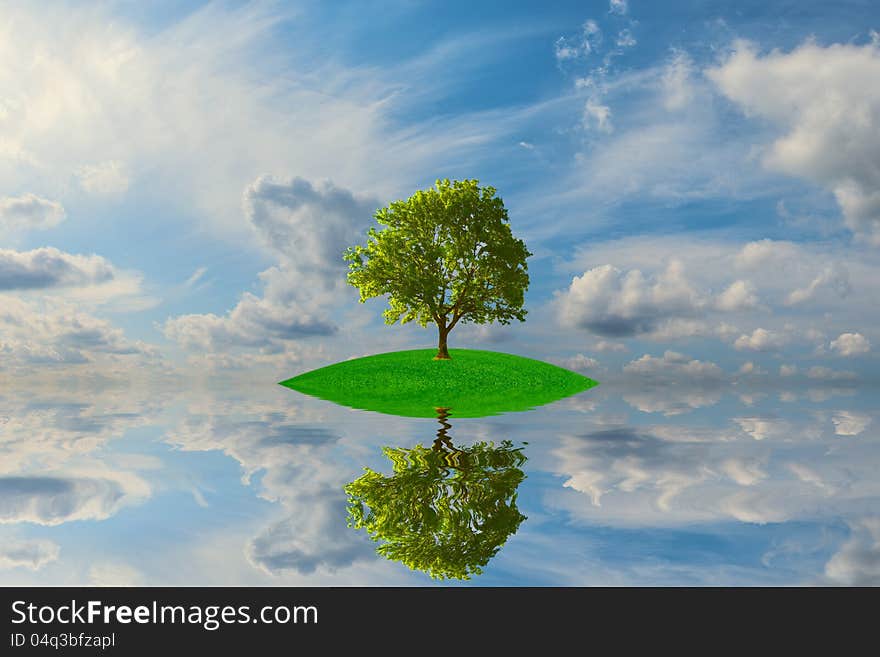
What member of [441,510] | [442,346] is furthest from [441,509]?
[442,346]

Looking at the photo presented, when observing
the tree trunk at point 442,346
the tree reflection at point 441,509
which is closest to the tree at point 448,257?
the tree trunk at point 442,346

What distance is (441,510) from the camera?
539 inches

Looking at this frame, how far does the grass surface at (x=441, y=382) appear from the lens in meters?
41.2

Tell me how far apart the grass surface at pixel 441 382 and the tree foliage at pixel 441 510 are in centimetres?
1788

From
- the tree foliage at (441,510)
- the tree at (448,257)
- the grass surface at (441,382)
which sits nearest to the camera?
the tree foliage at (441,510)

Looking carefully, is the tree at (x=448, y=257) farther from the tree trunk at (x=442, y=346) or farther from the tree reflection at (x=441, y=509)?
the tree reflection at (x=441, y=509)

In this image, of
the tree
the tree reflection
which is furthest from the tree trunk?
the tree reflection

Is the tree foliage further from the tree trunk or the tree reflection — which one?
the tree trunk

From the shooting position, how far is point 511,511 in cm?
1359

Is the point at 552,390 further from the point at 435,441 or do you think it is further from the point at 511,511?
the point at 511,511

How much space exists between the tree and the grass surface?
443cm

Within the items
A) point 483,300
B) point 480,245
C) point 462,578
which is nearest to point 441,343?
point 483,300

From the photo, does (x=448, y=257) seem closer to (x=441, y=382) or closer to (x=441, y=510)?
(x=441, y=382)

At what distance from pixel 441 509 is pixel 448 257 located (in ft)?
152
